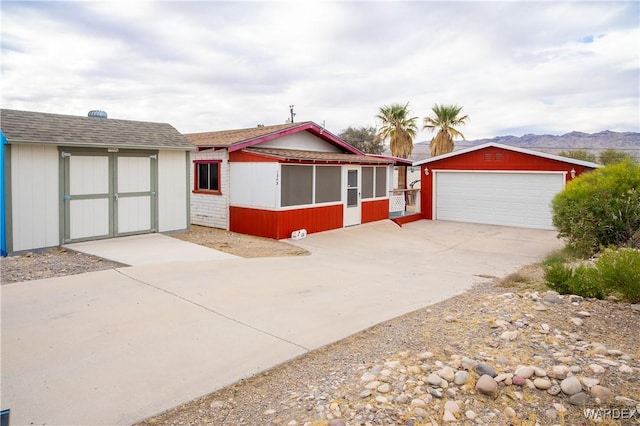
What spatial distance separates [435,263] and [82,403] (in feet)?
29.1

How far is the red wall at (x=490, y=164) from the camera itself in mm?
17688

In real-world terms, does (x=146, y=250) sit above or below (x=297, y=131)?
below

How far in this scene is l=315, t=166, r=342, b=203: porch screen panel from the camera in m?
15.3

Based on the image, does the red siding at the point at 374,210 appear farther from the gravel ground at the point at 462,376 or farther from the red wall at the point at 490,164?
the gravel ground at the point at 462,376

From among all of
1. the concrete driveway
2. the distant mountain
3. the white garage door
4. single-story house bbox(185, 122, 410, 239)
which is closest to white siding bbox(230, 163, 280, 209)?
single-story house bbox(185, 122, 410, 239)

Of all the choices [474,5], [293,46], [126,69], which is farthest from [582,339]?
[126,69]

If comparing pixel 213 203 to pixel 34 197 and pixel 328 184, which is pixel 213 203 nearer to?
pixel 328 184

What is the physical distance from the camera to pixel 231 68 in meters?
18.0

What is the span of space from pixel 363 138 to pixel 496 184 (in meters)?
22.7

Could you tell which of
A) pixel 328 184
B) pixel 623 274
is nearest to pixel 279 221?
pixel 328 184

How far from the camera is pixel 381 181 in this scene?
18.8 metres

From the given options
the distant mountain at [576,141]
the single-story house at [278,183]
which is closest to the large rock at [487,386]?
the single-story house at [278,183]

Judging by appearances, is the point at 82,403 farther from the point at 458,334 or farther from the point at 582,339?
the point at 582,339

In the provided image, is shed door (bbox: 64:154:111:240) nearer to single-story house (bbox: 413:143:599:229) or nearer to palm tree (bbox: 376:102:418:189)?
single-story house (bbox: 413:143:599:229)
